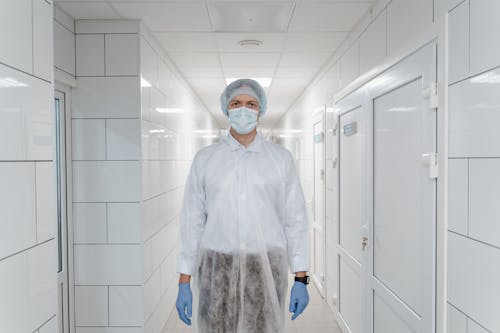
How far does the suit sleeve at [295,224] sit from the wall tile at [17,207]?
1.10 m

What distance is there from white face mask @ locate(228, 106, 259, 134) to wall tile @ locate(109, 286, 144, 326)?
62.4 inches

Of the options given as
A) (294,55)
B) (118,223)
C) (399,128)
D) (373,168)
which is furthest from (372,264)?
(294,55)

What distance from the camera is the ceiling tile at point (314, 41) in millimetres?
3219

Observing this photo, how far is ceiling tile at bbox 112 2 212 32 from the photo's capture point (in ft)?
8.50

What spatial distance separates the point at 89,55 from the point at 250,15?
1159 mm

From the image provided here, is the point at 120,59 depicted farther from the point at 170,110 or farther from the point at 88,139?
the point at 170,110

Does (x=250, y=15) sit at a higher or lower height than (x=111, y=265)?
higher

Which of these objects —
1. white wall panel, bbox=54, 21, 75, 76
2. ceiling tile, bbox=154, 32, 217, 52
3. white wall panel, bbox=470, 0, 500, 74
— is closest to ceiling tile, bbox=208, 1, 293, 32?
ceiling tile, bbox=154, 32, 217, 52

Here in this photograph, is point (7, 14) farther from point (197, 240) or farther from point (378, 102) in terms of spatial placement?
point (378, 102)

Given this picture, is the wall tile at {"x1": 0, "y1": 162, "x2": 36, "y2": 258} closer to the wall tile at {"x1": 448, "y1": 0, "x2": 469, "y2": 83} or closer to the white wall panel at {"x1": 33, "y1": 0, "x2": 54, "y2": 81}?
the white wall panel at {"x1": 33, "y1": 0, "x2": 54, "y2": 81}

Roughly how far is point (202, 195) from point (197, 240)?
216mm

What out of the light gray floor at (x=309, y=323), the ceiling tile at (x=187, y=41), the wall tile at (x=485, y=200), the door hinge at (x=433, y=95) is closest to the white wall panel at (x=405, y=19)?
the door hinge at (x=433, y=95)

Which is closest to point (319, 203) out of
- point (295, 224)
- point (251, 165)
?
point (295, 224)

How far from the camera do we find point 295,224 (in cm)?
191
